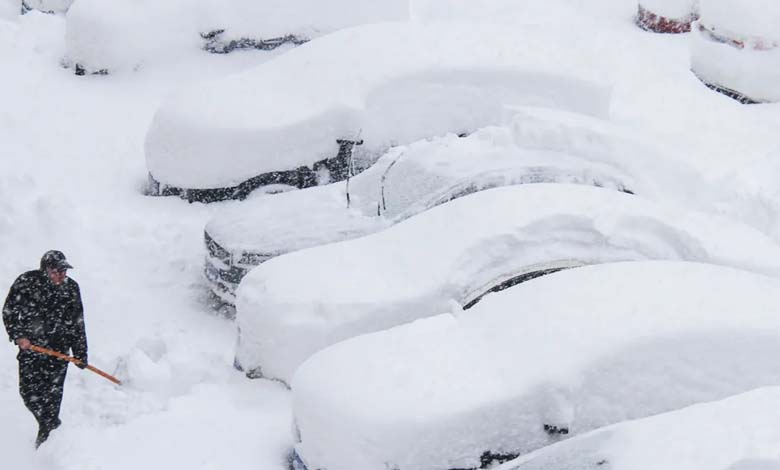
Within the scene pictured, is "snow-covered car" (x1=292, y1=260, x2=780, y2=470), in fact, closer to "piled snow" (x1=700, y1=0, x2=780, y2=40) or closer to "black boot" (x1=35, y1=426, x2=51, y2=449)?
"black boot" (x1=35, y1=426, x2=51, y2=449)

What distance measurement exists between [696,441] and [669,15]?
11.0m

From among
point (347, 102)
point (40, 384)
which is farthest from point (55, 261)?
point (347, 102)

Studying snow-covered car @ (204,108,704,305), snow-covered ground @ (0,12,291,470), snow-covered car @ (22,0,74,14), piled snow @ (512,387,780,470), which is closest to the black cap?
snow-covered ground @ (0,12,291,470)

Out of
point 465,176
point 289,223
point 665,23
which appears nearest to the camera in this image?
point 465,176

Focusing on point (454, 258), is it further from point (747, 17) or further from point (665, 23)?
point (665, 23)

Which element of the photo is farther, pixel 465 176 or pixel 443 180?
pixel 443 180

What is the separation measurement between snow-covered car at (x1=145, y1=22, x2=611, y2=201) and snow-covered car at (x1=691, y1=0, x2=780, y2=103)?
2.87m

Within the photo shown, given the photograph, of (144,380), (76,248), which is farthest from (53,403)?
(76,248)

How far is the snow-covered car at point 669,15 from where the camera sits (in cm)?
1405

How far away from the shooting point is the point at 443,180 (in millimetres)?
7617

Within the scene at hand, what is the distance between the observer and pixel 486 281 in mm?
6410

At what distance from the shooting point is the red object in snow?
46.3ft

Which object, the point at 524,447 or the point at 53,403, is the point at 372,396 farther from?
the point at 53,403

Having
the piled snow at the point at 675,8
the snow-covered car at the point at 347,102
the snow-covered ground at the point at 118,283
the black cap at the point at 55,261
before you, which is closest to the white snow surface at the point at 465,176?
the snow-covered ground at the point at 118,283
